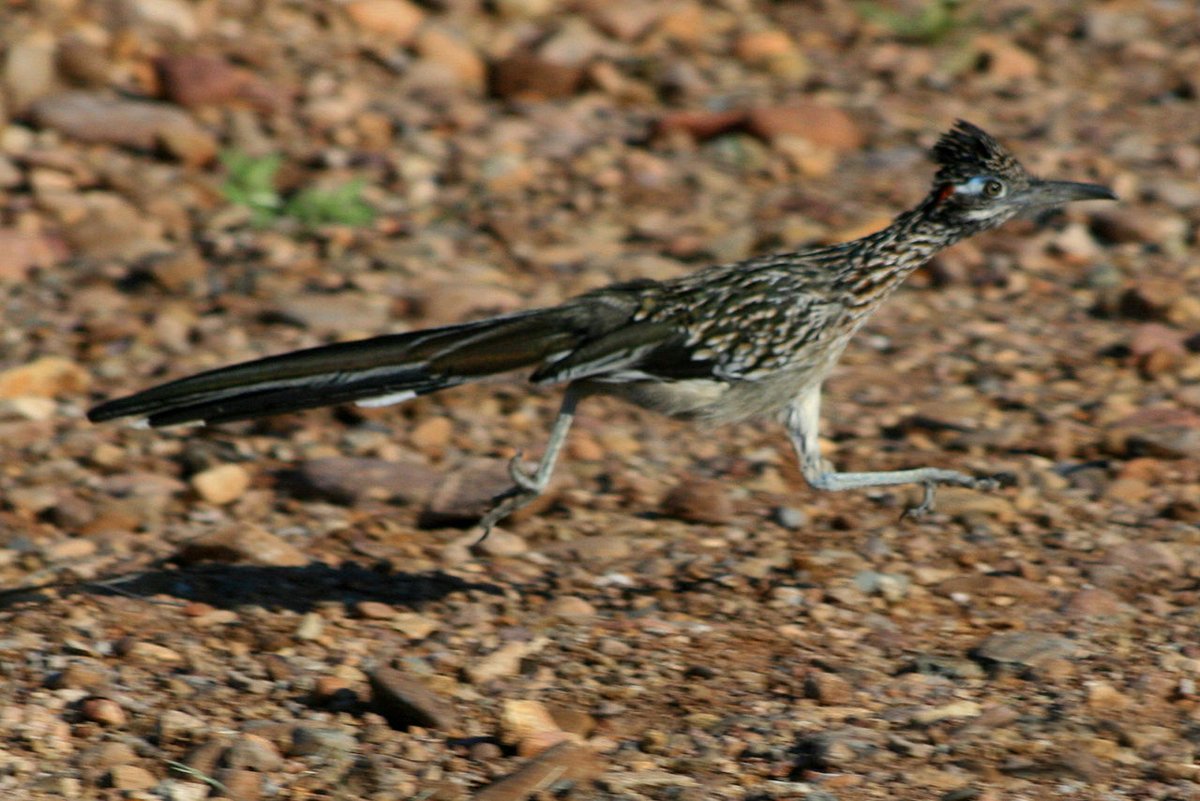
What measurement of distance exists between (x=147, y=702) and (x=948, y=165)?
10.7ft

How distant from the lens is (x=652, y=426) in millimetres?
7152

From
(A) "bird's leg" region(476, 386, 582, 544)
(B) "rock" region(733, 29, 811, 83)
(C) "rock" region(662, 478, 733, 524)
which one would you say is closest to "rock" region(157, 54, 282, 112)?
(B) "rock" region(733, 29, 811, 83)

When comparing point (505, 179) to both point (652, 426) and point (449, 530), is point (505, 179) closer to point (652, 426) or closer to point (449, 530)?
point (652, 426)

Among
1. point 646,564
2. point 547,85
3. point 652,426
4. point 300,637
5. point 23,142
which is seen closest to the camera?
point 300,637

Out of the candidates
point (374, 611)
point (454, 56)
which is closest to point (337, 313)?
point (374, 611)

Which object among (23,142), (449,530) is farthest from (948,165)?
(23,142)

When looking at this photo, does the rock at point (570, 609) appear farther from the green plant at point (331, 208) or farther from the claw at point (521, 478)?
the green plant at point (331, 208)

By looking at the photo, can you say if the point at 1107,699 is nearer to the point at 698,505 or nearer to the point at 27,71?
the point at 698,505

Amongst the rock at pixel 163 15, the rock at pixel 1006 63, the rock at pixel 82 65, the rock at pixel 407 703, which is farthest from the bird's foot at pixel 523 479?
the rock at pixel 1006 63

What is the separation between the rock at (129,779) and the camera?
4.49m

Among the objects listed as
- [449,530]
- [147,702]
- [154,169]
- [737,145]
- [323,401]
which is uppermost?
[737,145]

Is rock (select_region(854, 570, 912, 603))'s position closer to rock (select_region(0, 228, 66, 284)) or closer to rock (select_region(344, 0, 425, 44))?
rock (select_region(0, 228, 66, 284))

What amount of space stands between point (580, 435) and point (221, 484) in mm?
1460

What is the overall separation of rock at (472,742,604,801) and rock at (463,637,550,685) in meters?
0.59
